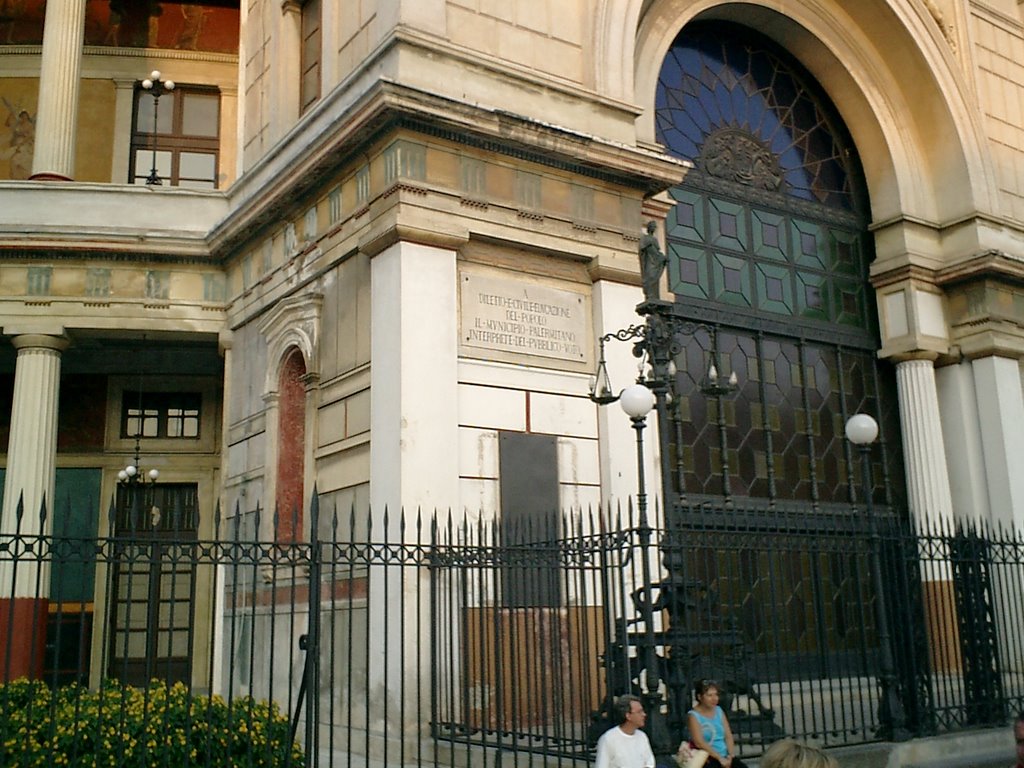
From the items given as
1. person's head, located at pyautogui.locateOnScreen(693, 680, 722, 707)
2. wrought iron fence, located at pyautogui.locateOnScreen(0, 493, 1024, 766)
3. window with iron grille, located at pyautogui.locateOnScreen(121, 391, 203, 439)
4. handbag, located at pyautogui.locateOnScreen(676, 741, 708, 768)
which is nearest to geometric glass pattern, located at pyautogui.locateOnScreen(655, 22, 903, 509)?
wrought iron fence, located at pyautogui.locateOnScreen(0, 493, 1024, 766)

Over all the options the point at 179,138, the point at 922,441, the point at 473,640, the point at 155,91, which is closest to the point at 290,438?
the point at 473,640

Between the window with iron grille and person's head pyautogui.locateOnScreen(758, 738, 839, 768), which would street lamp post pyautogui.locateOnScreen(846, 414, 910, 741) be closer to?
person's head pyautogui.locateOnScreen(758, 738, 839, 768)

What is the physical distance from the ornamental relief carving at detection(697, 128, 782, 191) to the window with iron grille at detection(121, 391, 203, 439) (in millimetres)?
11463

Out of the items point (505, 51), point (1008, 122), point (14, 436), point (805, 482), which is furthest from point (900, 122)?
point (14, 436)

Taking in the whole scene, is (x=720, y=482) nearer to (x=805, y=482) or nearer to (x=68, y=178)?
(x=805, y=482)

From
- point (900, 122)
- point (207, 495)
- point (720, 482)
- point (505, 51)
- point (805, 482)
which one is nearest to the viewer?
point (505, 51)

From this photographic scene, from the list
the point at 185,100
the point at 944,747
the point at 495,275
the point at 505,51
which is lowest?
the point at 944,747

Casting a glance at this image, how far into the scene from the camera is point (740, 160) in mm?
19250

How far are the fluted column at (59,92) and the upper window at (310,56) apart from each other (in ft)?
14.6

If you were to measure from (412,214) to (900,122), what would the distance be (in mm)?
11572

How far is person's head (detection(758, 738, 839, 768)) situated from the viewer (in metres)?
4.49

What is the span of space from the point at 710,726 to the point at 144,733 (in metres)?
4.66

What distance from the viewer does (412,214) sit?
13.8 meters

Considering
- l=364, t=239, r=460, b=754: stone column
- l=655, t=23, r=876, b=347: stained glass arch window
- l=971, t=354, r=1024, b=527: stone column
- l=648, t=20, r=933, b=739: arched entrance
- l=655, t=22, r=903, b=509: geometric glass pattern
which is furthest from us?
l=971, t=354, r=1024, b=527: stone column
